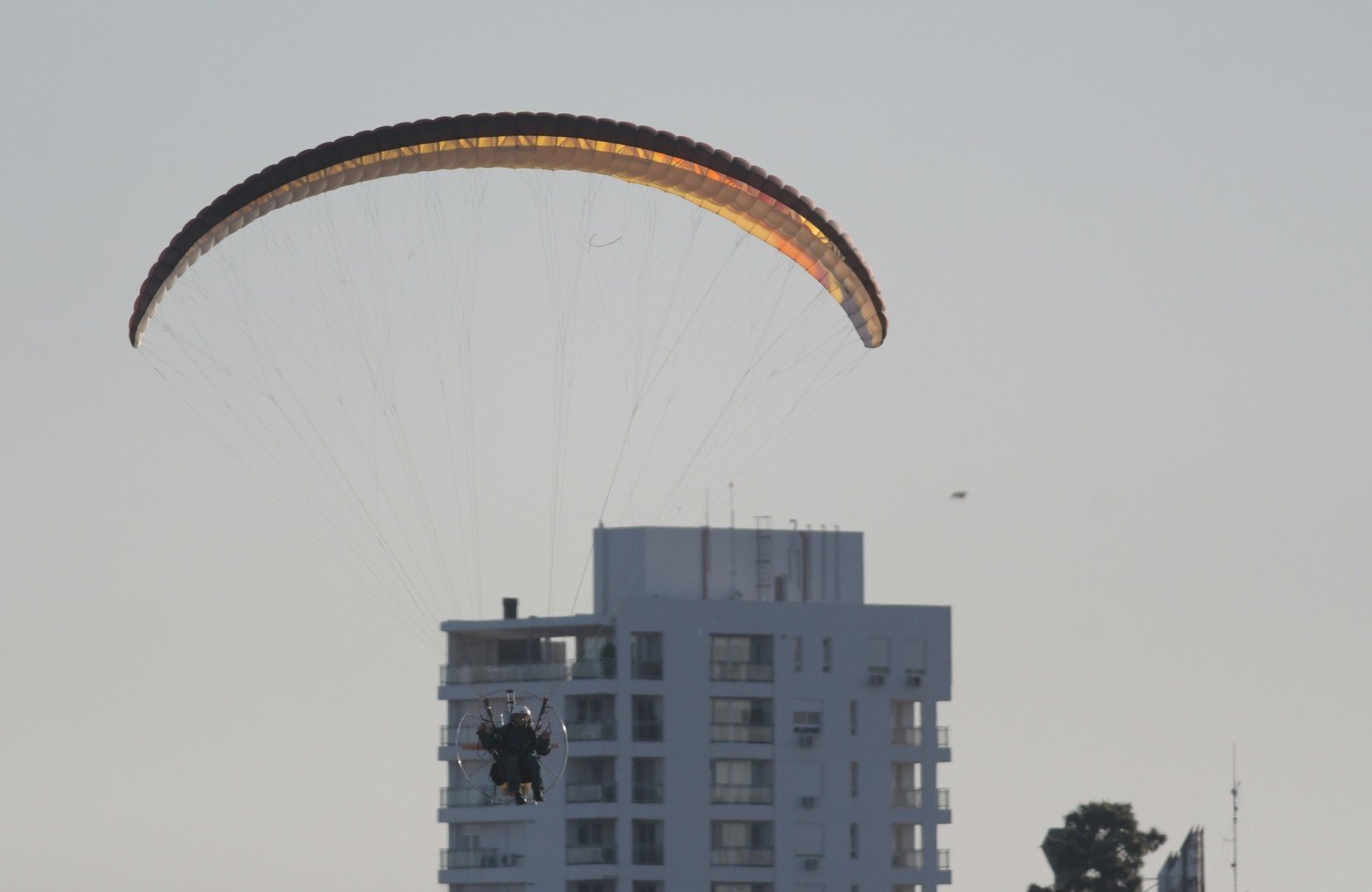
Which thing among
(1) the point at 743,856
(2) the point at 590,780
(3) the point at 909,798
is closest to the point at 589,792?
(2) the point at 590,780

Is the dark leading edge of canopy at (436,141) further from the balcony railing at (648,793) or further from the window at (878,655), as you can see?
the window at (878,655)

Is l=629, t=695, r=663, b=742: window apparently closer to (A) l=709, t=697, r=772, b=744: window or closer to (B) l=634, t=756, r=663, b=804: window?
(B) l=634, t=756, r=663, b=804: window

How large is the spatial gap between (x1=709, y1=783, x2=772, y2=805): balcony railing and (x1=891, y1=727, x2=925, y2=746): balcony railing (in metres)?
4.85

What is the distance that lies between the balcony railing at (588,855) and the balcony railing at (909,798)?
1025cm

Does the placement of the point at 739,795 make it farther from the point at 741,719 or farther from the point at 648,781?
the point at 648,781

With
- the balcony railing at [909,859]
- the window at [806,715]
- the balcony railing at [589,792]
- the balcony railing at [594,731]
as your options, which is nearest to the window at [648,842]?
the balcony railing at [589,792]

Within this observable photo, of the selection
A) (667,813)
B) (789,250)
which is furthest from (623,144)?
(667,813)

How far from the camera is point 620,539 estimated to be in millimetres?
118750

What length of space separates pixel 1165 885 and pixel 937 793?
10.00 meters

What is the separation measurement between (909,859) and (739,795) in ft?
20.4

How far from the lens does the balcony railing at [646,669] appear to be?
11694cm

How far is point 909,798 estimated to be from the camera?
4705 inches

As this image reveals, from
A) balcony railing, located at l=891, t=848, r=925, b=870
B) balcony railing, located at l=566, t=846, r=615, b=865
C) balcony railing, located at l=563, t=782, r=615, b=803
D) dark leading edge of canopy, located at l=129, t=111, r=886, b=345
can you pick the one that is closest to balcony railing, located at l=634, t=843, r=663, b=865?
balcony railing, located at l=566, t=846, r=615, b=865

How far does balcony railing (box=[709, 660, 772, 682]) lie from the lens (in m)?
118
